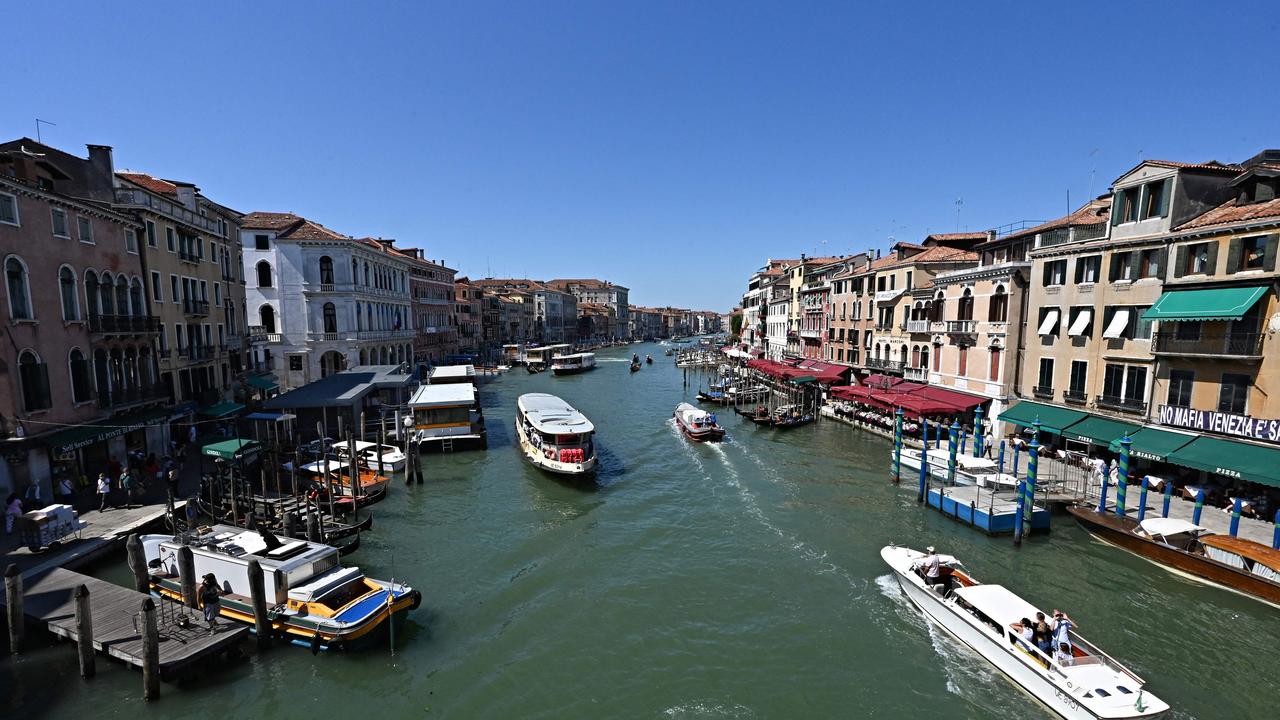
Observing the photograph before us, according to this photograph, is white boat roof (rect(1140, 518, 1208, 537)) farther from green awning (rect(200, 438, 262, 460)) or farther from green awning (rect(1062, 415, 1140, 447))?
green awning (rect(200, 438, 262, 460))

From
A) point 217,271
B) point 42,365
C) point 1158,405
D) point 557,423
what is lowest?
Answer: point 557,423

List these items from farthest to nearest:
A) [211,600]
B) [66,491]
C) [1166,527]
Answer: [66,491]
[1166,527]
[211,600]

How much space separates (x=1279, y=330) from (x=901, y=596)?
15.4 meters

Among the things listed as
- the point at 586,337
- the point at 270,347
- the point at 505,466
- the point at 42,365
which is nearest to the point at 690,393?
the point at 505,466

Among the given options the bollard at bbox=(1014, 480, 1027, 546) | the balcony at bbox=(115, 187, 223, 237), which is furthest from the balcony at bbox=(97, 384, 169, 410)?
the bollard at bbox=(1014, 480, 1027, 546)

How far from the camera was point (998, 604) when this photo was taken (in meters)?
12.9

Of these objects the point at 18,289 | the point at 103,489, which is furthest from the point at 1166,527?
the point at 18,289

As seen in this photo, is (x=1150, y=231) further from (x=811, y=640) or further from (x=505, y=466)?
(x=505, y=466)

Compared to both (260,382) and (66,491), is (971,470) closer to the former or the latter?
(66,491)

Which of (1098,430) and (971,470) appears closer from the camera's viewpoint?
(1098,430)

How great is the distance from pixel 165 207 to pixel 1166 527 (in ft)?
136

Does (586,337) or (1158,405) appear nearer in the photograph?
(1158,405)

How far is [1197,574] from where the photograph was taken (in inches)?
629

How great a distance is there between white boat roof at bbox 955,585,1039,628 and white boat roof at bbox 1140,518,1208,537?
282 inches
